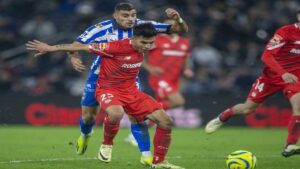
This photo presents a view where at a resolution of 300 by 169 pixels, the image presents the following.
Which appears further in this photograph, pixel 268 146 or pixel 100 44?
pixel 268 146

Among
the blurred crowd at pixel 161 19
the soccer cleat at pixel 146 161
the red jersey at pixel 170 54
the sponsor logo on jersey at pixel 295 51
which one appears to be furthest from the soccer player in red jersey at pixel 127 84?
the blurred crowd at pixel 161 19

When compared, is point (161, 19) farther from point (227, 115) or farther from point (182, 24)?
point (182, 24)

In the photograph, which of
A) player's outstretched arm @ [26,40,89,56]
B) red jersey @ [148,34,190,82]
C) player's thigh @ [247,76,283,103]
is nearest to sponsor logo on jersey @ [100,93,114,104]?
player's outstretched arm @ [26,40,89,56]

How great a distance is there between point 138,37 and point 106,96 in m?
0.92

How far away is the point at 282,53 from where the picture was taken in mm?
10773

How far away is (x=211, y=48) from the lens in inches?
760

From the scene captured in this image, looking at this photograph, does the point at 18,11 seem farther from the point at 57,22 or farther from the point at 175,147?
the point at 175,147

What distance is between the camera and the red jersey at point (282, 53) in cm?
1037

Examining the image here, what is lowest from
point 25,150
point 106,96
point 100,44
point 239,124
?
point 239,124

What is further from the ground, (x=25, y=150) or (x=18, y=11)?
(x=18, y=11)

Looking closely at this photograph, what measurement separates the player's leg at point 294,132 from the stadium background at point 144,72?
7.54 m

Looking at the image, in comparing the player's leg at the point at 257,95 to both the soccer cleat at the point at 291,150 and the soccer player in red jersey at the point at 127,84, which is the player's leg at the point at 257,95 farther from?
the soccer player in red jersey at the point at 127,84

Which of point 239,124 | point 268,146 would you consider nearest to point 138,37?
point 268,146

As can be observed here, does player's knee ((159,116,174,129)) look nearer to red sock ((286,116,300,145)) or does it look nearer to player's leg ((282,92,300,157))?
player's leg ((282,92,300,157))
